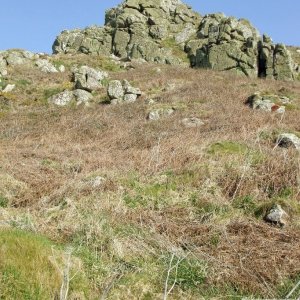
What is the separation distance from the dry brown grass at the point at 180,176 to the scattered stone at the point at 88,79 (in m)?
7.27

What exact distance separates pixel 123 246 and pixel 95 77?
25600 mm

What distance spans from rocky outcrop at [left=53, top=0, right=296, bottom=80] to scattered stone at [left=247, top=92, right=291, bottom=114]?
457 inches

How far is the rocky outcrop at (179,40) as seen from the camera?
36975 mm

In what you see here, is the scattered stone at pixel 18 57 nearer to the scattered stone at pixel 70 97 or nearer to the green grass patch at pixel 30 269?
the scattered stone at pixel 70 97

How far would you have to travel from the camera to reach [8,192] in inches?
388

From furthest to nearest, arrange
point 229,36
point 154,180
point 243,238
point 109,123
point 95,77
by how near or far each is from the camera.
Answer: point 229,36 → point 95,77 → point 109,123 → point 154,180 → point 243,238

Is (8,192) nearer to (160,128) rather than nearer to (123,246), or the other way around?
(123,246)

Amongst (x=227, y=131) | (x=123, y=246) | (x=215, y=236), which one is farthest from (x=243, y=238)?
(x=227, y=131)

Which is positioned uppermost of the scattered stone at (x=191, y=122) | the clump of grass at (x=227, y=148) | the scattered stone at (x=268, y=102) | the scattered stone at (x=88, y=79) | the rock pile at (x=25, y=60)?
the rock pile at (x=25, y=60)

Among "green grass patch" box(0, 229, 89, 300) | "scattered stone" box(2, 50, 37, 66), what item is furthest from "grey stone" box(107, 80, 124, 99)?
"green grass patch" box(0, 229, 89, 300)

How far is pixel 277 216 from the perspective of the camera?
829 cm

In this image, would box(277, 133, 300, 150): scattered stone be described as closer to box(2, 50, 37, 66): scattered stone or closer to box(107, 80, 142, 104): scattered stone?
box(107, 80, 142, 104): scattered stone

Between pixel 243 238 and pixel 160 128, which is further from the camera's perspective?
pixel 160 128

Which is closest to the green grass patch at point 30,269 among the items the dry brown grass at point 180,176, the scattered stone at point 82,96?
the dry brown grass at point 180,176
